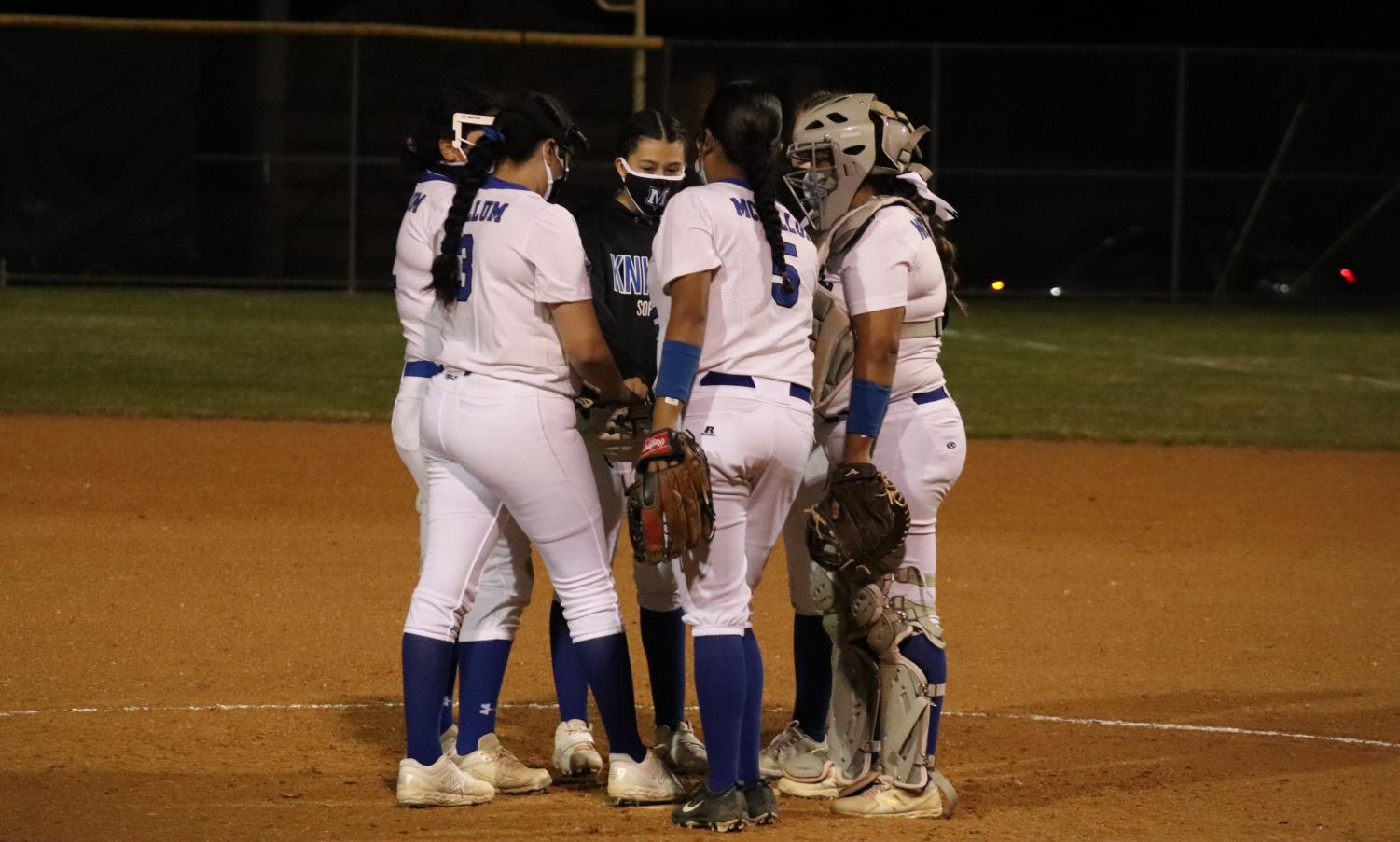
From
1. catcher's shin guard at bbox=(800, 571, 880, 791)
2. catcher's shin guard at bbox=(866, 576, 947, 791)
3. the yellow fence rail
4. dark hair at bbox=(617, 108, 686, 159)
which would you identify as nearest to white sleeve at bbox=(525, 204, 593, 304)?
dark hair at bbox=(617, 108, 686, 159)

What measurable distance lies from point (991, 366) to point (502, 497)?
11673mm

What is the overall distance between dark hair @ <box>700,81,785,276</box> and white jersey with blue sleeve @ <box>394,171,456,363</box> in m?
0.90

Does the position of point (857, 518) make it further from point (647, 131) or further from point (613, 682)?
point (647, 131)

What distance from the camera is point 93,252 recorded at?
66.3 ft

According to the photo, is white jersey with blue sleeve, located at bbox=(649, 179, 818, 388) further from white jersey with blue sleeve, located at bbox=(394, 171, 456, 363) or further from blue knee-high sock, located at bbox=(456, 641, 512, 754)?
blue knee-high sock, located at bbox=(456, 641, 512, 754)

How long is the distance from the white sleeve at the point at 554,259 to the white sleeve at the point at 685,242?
0.71 ft

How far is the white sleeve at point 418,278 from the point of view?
5.04m

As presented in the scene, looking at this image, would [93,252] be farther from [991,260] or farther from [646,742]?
[646,742]

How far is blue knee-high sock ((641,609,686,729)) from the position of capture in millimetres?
5195

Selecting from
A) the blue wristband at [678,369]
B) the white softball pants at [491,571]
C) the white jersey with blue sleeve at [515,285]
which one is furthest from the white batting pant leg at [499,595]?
the blue wristband at [678,369]

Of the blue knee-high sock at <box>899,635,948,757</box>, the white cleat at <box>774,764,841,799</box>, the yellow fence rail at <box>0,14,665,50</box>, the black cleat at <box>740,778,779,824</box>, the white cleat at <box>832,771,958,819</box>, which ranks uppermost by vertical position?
the yellow fence rail at <box>0,14,665,50</box>

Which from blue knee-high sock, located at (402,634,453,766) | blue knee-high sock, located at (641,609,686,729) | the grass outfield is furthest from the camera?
A: the grass outfield

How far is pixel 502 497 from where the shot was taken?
4.61 meters

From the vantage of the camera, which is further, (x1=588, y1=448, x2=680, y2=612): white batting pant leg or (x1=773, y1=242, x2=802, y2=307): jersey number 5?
(x1=588, y1=448, x2=680, y2=612): white batting pant leg
